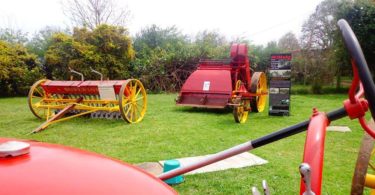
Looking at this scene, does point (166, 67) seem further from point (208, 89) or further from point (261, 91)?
point (208, 89)

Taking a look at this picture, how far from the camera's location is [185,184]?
3047 mm

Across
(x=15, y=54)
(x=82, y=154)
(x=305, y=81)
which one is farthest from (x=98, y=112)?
(x=305, y=81)

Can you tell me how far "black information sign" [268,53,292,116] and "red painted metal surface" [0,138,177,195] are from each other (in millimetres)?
6760

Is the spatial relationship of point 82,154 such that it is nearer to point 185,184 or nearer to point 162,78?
point 185,184

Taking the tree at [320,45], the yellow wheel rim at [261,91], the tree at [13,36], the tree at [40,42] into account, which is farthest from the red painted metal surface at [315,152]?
the tree at [13,36]

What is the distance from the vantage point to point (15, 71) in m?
12.9

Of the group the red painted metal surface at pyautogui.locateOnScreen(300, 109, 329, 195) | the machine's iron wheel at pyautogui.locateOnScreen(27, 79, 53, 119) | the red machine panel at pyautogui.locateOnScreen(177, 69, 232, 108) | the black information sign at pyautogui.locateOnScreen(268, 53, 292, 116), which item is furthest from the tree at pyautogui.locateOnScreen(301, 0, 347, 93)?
the red painted metal surface at pyautogui.locateOnScreen(300, 109, 329, 195)

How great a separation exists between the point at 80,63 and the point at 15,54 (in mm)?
2966

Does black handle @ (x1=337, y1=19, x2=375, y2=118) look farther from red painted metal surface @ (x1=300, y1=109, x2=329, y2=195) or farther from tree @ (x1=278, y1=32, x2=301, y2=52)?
tree @ (x1=278, y1=32, x2=301, y2=52)

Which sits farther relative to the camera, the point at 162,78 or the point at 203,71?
the point at 162,78

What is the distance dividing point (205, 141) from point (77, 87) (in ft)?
11.0

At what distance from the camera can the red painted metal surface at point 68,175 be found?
2.66ft

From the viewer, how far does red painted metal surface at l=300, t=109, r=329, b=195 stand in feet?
2.51

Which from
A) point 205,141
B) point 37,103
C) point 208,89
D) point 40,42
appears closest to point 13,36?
point 40,42
